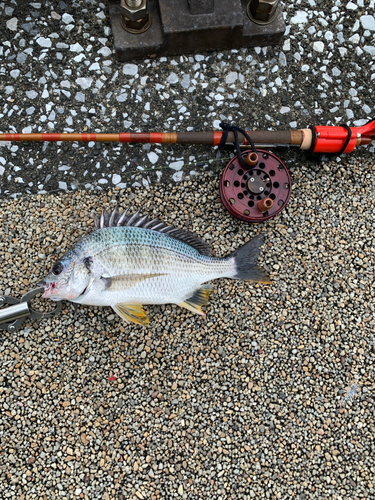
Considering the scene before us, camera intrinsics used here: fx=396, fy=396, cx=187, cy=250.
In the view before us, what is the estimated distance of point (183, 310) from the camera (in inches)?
128

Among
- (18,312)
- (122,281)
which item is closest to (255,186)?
(122,281)

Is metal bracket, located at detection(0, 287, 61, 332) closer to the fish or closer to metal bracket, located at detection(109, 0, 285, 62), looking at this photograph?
the fish

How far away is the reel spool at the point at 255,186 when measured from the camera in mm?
3275

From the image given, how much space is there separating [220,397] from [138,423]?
671 millimetres

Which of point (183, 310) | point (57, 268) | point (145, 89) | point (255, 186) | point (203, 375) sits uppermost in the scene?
point (145, 89)

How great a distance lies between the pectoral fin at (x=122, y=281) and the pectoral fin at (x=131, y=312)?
0.14 meters

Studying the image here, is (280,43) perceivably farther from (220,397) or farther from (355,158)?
(220,397)

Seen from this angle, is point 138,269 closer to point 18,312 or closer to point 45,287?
point 45,287

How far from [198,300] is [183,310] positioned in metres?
0.18

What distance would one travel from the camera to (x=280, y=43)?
147 inches

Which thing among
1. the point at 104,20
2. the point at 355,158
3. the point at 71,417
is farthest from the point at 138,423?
the point at 104,20

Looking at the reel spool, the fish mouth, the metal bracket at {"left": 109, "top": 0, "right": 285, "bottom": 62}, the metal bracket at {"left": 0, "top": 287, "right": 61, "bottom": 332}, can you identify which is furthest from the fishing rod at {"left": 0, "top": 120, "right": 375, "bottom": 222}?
the metal bracket at {"left": 0, "top": 287, "right": 61, "bottom": 332}

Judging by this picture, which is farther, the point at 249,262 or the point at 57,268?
the point at 249,262

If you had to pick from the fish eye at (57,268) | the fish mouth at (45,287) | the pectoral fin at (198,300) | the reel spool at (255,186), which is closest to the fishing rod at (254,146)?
the reel spool at (255,186)
